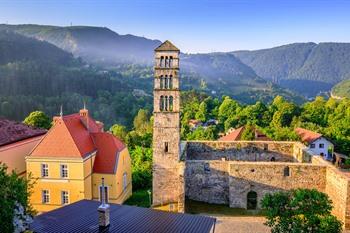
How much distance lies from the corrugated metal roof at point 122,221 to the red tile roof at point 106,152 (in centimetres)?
799

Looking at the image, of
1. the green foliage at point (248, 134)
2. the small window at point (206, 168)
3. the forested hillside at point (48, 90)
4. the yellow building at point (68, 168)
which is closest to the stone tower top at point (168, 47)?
the yellow building at point (68, 168)

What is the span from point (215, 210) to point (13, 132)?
578 inches

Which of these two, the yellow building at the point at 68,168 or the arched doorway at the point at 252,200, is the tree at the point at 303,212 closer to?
the arched doorway at the point at 252,200

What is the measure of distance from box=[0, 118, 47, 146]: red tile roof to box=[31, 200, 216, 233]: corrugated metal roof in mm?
10707

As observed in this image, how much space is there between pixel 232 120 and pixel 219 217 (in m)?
40.0

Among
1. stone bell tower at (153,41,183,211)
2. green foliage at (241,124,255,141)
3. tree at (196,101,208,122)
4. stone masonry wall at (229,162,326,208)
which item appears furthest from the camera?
tree at (196,101,208,122)

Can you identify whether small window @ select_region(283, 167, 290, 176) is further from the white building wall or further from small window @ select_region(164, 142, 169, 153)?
the white building wall

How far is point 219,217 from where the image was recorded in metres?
20.9

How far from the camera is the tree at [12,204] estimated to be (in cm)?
873

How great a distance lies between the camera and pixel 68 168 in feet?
71.4

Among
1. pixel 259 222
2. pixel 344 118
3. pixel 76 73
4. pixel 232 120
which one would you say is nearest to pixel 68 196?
pixel 259 222

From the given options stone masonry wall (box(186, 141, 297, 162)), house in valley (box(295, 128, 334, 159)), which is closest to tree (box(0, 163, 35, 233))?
stone masonry wall (box(186, 141, 297, 162))

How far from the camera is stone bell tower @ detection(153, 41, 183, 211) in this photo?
72.3 ft

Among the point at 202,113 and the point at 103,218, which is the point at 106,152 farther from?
the point at 202,113
